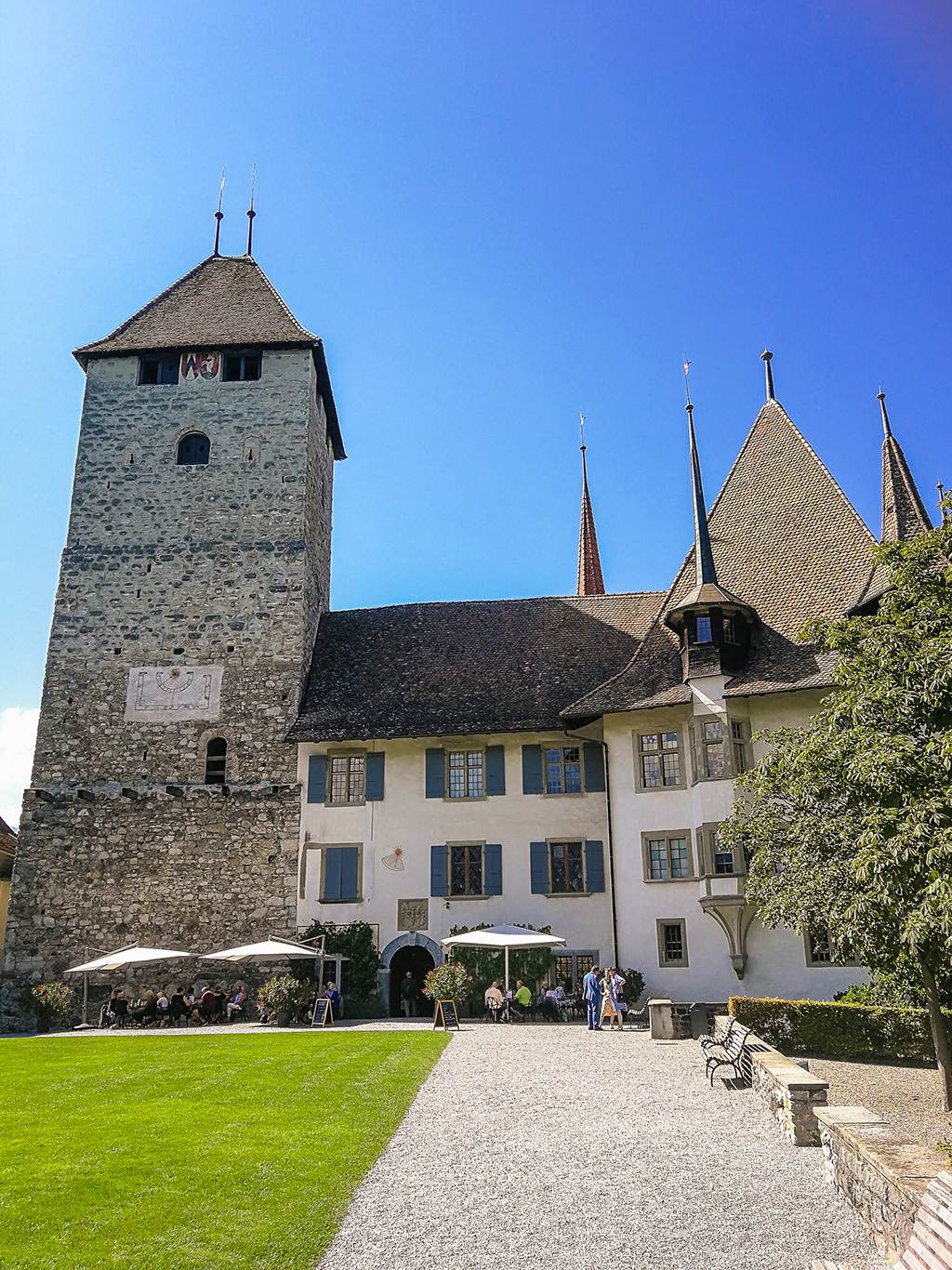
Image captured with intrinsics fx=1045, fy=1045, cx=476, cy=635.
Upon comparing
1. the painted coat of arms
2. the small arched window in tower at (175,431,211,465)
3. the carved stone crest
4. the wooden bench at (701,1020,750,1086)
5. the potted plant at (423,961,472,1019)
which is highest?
the painted coat of arms

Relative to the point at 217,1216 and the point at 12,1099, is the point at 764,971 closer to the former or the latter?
the point at 12,1099

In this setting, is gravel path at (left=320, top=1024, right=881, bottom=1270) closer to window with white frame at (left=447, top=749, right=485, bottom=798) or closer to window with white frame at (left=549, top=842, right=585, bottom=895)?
window with white frame at (left=549, top=842, right=585, bottom=895)

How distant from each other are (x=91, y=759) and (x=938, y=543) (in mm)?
23467

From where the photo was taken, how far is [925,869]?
12.8 m

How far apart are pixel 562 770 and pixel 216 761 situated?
9725 millimetres

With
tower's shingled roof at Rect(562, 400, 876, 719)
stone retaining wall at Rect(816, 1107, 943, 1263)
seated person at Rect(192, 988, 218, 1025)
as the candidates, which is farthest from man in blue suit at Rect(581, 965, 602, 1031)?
stone retaining wall at Rect(816, 1107, 943, 1263)

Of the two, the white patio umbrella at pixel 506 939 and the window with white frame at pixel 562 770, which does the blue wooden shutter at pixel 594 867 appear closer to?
the window with white frame at pixel 562 770

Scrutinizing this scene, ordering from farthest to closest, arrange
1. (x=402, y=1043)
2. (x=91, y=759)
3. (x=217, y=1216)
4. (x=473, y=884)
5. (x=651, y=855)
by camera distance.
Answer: (x=91, y=759)
(x=473, y=884)
(x=651, y=855)
(x=402, y=1043)
(x=217, y=1216)

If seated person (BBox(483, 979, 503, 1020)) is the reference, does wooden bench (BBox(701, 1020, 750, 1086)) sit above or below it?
below

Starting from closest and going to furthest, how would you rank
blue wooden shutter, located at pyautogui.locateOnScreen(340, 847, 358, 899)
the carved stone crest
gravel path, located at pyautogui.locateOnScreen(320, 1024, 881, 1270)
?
1. gravel path, located at pyautogui.locateOnScreen(320, 1024, 881, 1270)
2. the carved stone crest
3. blue wooden shutter, located at pyautogui.locateOnScreen(340, 847, 358, 899)

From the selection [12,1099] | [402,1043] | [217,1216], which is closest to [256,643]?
[402,1043]

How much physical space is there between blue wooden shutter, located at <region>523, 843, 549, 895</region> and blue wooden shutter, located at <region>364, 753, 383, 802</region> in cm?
433

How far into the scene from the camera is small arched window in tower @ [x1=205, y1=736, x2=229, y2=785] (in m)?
29.2

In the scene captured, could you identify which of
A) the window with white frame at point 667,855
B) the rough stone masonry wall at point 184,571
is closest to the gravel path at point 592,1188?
the window with white frame at point 667,855
